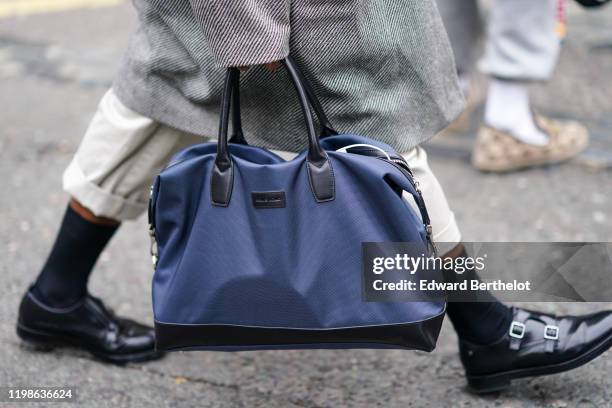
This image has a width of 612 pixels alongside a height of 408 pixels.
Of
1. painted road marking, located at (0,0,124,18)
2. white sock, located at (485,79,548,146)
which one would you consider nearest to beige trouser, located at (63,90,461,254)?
white sock, located at (485,79,548,146)

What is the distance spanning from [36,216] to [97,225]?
119 centimetres

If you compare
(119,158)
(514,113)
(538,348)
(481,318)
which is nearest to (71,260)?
(119,158)

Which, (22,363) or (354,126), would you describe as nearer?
(354,126)

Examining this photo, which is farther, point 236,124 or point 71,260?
point 71,260

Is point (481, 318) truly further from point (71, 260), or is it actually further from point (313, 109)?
point (71, 260)

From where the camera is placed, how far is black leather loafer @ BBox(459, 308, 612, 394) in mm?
2072

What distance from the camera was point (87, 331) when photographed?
2334 millimetres

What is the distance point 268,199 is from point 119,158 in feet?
1.80

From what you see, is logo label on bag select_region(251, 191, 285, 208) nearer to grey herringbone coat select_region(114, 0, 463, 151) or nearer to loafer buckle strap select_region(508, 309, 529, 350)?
grey herringbone coat select_region(114, 0, 463, 151)

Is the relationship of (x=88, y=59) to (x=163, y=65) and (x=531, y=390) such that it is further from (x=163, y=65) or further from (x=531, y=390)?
(x=531, y=390)

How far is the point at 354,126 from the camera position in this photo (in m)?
1.87

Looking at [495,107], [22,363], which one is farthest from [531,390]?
[495,107]

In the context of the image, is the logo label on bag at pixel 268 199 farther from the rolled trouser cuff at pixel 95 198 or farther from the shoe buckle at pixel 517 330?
the shoe buckle at pixel 517 330

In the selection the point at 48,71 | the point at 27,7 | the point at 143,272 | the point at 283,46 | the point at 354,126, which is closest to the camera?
the point at 283,46
